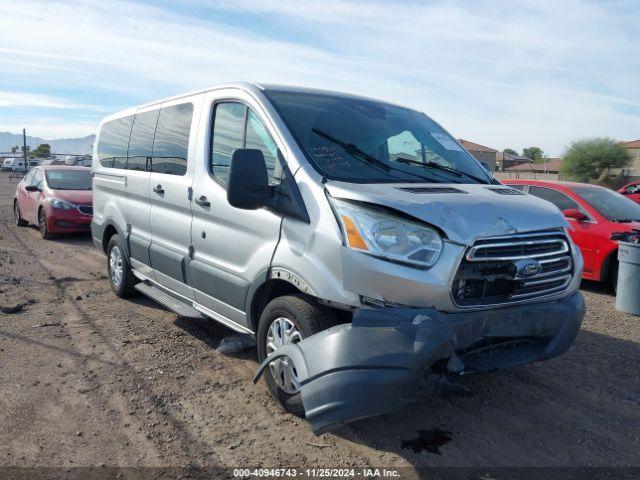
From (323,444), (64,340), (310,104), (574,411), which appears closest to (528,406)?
(574,411)

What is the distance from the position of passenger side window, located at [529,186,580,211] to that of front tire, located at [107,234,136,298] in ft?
19.8

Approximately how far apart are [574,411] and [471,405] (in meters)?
0.71

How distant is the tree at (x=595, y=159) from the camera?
44.1m

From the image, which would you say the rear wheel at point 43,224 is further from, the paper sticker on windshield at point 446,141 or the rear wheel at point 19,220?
the paper sticker on windshield at point 446,141

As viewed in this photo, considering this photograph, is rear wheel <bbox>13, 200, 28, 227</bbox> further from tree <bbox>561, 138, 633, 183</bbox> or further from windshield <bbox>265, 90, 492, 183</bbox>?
tree <bbox>561, 138, 633, 183</bbox>

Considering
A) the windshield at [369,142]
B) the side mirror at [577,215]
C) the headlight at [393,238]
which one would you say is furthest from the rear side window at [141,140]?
the side mirror at [577,215]

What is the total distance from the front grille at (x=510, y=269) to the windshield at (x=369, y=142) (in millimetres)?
848

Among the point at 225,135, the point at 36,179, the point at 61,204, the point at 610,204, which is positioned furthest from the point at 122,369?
the point at 36,179

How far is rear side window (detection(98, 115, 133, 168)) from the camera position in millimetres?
6464

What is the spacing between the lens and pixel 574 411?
398cm

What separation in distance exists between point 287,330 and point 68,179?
10.3 metres

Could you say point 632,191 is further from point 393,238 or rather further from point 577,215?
point 393,238

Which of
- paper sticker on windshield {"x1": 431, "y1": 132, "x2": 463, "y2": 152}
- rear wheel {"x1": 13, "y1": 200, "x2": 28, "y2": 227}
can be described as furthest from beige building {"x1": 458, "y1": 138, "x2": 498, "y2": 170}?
rear wheel {"x1": 13, "y1": 200, "x2": 28, "y2": 227}

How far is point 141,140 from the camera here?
6.01m
